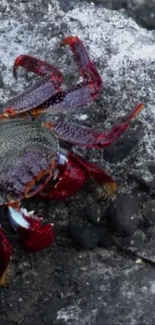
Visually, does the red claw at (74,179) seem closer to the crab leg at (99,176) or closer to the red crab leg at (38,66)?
the crab leg at (99,176)

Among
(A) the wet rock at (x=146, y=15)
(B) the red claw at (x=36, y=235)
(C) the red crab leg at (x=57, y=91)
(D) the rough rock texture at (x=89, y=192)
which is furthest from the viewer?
(A) the wet rock at (x=146, y=15)

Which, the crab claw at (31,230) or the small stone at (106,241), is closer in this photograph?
the crab claw at (31,230)

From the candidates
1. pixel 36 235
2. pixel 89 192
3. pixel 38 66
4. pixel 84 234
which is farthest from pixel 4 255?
pixel 38 66

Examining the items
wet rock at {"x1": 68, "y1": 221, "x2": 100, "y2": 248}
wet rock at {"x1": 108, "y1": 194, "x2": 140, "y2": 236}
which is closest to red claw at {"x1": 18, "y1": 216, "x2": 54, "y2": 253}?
wet rock at {"x1": 68, "y1": 221, "x2": 100, "y2": 248}

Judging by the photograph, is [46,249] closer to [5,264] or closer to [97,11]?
[5,264]

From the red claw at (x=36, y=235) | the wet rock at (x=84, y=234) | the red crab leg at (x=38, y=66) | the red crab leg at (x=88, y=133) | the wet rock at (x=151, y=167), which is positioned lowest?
the wet rock at (x=84, y=234)

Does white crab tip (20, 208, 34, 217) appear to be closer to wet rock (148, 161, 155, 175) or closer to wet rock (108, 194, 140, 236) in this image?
wet rock (108, 194, 140, 236)

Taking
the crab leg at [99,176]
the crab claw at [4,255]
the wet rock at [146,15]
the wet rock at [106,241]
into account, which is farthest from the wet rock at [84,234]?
the wet rock at [146,15]
